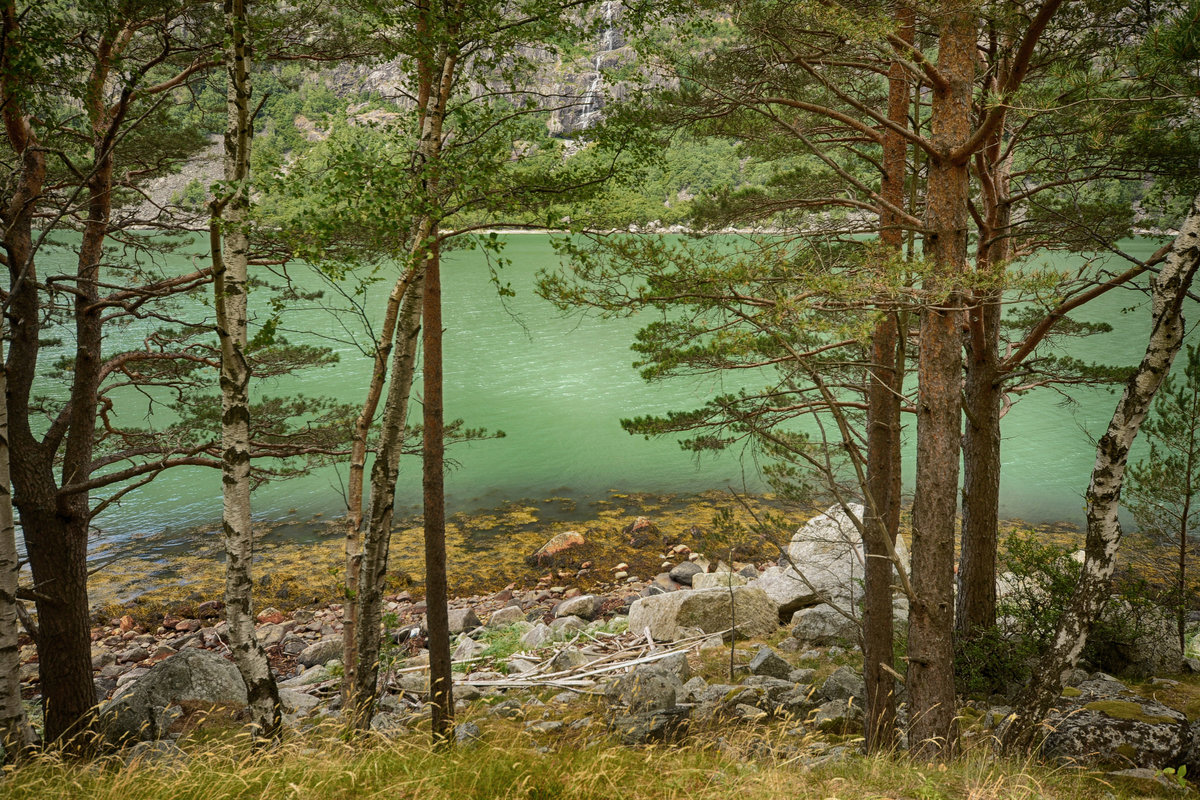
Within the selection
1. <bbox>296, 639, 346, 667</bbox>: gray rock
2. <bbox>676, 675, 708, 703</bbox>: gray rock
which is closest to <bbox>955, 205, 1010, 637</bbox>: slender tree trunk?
<bbox>676, 675, 708, 703</bbox>: gray rock

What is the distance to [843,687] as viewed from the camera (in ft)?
24.7

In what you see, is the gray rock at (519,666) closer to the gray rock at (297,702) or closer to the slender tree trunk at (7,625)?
the gray rock at (297,702)

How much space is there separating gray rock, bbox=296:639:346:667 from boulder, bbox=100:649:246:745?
2.25 meters

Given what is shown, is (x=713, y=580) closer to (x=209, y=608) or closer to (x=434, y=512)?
(x=434, y=512)

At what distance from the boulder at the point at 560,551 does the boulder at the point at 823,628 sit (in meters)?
5.02

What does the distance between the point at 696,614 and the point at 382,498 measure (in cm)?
595

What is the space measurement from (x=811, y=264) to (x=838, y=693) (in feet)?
15.0

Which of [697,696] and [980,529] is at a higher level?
[980,529]

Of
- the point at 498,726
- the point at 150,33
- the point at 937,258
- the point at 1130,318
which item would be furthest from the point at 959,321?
the point at 1130,318

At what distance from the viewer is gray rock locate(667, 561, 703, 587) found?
13.0 metres

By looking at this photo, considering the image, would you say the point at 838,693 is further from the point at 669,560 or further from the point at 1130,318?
the point at 1130,318

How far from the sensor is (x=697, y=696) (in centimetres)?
760

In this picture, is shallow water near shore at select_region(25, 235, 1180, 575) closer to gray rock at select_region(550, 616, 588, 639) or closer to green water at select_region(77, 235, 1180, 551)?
green water at select_region(77, 235, 1180, 551)

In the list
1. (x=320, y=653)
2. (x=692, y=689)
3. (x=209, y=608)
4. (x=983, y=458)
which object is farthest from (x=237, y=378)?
(x=209, y=608)
